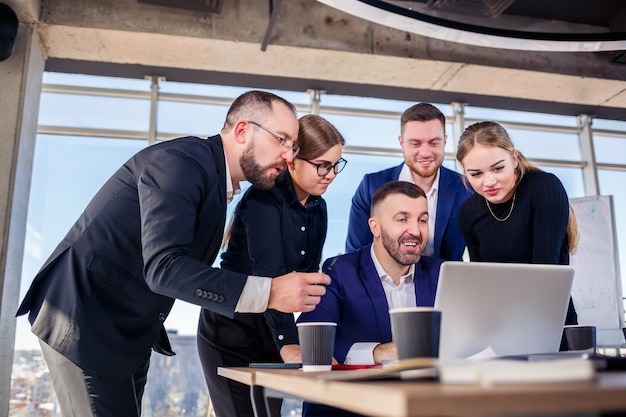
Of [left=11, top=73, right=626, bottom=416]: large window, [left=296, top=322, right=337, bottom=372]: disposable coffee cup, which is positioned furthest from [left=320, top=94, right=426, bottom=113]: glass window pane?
[left=296, top=322, right=337, bottom=372]: disposable coffee cup

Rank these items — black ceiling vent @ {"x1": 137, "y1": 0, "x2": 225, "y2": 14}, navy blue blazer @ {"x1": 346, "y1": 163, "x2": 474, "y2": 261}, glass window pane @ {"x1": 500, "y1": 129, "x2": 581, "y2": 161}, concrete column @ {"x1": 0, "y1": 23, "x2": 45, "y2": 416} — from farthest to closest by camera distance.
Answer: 1. glass window pane @ {"x1": 500, "y1": 129, "x2": 581, "y2": 161}
2. black ceiling vent @ {"x1": 137, "y1": 0, "x2": 225, "y2": 14}
3. concrete column @ {"x1": 0, "y1": 23, "x2": 45, "y2": 416}
4. navy blue blazer @ {"x1": 346, "y1": 163, "x2": 474, "y2": 261}

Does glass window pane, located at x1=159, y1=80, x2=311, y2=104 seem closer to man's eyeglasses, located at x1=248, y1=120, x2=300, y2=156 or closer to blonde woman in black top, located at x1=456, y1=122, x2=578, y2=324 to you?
blonde woman in black top, located at x1=456, y1=122, x2=578, y2=324

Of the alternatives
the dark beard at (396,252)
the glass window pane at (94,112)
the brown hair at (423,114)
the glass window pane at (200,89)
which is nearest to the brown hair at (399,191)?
the dark beard at (396,252)

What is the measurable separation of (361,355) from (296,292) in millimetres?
415

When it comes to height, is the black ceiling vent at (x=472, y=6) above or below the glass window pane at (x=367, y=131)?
above

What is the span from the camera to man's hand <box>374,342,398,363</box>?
1583 mm

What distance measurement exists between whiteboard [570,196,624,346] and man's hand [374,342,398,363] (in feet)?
14.7

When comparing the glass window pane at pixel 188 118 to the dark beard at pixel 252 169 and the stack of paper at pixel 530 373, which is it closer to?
the dark beard at pixel 252 169

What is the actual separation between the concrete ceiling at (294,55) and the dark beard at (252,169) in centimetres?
247

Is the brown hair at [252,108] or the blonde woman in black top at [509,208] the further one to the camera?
the blonde woman in black top at [509,208]

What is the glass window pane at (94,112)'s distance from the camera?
5.31 m

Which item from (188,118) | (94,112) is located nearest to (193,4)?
(188,118)

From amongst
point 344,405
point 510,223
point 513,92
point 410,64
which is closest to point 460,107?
point 513,92

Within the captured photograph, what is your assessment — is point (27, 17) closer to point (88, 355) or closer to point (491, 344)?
point (88, 355)
